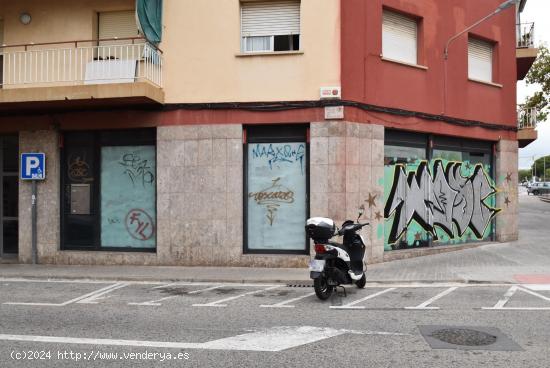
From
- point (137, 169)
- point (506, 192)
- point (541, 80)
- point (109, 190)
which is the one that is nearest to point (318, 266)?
point (137, 169)

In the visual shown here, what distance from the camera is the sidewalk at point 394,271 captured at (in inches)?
393

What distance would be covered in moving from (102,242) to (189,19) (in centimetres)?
596

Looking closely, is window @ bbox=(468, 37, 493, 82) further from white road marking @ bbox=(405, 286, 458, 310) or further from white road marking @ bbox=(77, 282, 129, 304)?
white road marking @ bbox=(77, 282, 129, 304)

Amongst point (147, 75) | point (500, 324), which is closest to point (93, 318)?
point (500, 324)

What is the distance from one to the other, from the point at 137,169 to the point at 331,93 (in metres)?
5.15

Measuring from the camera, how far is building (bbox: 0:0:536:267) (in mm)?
11734

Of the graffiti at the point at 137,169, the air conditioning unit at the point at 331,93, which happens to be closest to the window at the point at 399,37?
the air conditioning unit at the point at 331,93

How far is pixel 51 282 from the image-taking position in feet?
33.9

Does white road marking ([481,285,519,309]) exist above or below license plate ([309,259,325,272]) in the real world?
below

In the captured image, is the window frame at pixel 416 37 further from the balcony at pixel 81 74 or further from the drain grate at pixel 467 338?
the drain grate at pixel 467 338

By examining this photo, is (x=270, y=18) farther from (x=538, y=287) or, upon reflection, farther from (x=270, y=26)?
(x=538, y=287)

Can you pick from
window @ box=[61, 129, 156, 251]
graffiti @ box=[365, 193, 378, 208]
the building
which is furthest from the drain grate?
window @ box=[61, 129, 156, 251]

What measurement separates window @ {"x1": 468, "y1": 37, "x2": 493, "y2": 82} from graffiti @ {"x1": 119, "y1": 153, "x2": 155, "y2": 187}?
31.3 feet

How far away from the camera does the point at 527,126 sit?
717 inches
